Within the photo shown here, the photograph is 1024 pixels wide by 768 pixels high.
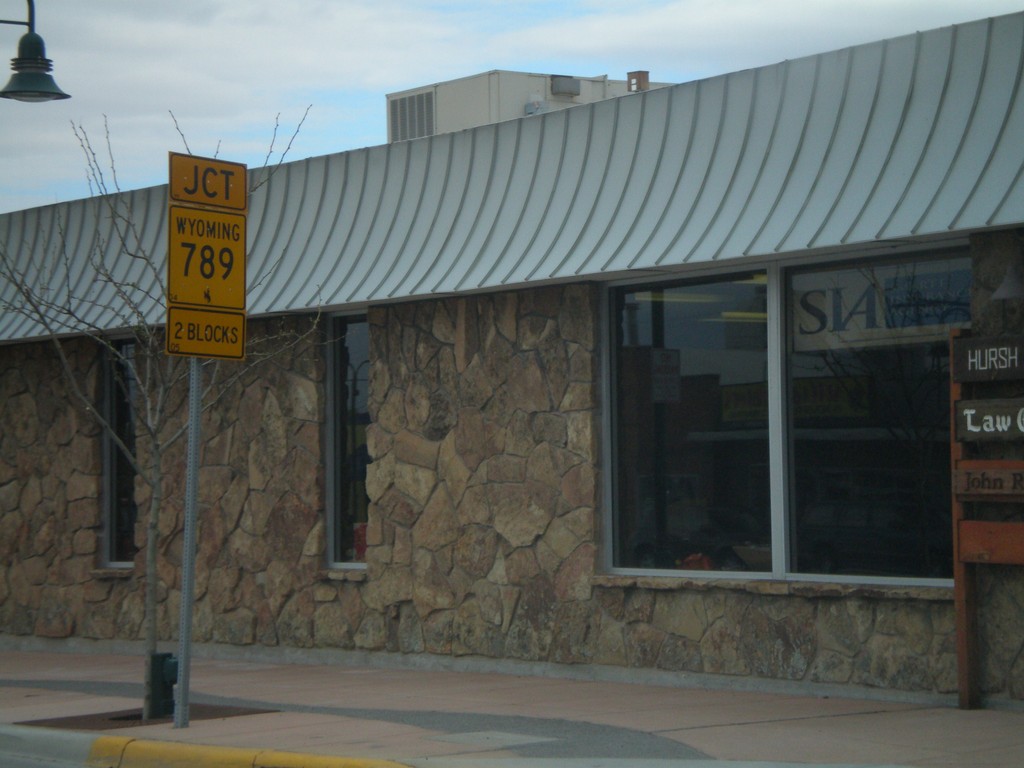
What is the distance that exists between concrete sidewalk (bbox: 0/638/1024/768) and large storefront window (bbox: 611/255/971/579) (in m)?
1.13

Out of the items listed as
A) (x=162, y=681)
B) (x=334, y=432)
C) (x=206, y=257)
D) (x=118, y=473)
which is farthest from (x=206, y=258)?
(x=118, y=473)

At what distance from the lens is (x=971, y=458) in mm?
9648

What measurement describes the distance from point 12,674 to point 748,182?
9263mm

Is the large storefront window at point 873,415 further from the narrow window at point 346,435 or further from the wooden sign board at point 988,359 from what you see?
the narrow window at point 346,435

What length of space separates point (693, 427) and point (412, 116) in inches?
479

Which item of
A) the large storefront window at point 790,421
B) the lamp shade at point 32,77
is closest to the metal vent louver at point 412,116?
the lamp shade at point 32,77

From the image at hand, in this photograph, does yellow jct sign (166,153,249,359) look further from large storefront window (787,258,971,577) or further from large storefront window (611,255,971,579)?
large storefront window (787,258,971,577)

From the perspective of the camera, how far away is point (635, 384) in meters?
12.1

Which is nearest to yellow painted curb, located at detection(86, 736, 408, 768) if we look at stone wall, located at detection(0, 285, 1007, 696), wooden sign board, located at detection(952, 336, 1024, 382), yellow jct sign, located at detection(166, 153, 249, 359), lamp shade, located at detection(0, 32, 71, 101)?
yellow jct sign, located at detection(166, 153, 249, 359)

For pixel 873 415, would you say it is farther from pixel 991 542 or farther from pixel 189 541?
pixel 189 541

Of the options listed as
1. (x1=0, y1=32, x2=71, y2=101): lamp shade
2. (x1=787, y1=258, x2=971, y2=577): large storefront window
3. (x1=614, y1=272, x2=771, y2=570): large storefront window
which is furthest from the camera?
(x1=0, y1=32, x2=71, y2=101): lamp shade

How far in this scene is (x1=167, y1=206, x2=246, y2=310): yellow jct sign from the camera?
31.2 feet

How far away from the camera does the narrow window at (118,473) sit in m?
16.7

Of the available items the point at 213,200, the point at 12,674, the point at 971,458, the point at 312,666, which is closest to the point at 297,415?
the point at 312,666
